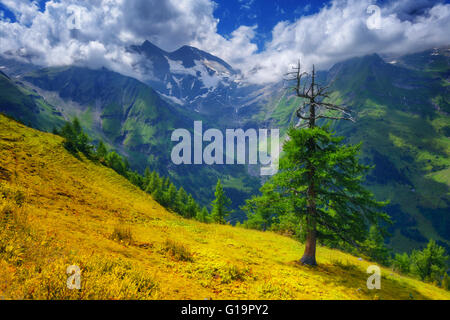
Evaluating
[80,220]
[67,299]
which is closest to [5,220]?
[80,220]

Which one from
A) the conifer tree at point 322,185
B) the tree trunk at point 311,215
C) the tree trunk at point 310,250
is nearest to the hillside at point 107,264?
the tree trunk at point 310,250

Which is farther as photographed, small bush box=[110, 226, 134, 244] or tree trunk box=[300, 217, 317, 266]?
tree trunk box=[300, 217, 317, 266]

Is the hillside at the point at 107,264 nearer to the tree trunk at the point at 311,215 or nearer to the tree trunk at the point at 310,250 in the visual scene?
the tree trunk at the point at 310,250

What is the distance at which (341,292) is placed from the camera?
10.3 m

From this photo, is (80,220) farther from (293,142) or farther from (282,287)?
(293,142)

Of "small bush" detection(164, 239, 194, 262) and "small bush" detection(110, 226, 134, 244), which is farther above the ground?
"small bush" detection(110, 226, 134, 244)

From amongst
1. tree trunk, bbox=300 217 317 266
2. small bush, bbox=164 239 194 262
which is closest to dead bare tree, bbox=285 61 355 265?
tree trunk, bbox=300 217 317 266

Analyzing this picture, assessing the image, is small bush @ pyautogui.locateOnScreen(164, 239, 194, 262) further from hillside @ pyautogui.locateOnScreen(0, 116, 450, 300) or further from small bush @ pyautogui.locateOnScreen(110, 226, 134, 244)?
small bush @ pyautogui.locateOnScreen(110, 226, 134, 244)

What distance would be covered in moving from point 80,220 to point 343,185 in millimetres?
17001

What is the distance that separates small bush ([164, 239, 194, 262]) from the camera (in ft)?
33.9

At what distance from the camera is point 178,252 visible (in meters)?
10.6

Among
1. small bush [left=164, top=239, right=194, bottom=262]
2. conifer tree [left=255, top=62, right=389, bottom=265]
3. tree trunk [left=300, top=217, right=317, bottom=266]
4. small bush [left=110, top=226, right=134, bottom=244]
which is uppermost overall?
conifer tree [left=255, top=62, right=389, bottom=265]

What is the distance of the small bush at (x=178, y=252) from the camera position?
1034 cm

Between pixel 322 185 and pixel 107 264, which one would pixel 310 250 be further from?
pixel 107 264
